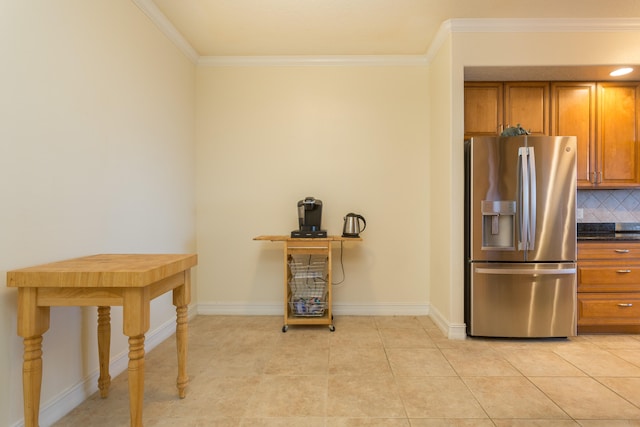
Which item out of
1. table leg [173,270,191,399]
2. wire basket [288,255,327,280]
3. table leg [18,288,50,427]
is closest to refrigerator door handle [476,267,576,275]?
wire basket [288,255,327,280]

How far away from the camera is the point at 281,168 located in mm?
3311

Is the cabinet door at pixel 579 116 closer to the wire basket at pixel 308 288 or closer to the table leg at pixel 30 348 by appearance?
the wire basket at pixel 308 288

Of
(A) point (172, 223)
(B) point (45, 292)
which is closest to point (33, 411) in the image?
(B) point (45, 292)

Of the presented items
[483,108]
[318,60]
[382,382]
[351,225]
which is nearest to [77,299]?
[382,382]

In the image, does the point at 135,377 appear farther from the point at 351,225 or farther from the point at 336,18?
the point at 336,18

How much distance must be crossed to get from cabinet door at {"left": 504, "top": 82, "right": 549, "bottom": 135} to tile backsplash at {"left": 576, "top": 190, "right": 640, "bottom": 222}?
89 cm

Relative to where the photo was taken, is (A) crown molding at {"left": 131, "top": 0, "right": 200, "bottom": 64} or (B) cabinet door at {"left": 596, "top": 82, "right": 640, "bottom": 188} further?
(B) cabinet door at {"left": 596, "top": 82, "right": 640, "bottom": 188}

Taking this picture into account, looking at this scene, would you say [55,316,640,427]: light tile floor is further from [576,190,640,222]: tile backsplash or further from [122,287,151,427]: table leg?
[576,190,640,222]: tile backsplash

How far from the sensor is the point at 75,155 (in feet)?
5.71

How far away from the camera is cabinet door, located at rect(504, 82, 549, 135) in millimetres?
3064

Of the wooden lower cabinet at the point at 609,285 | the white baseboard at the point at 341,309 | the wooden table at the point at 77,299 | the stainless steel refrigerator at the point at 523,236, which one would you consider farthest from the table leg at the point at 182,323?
the wooden lower cabinet at the point at 609,285

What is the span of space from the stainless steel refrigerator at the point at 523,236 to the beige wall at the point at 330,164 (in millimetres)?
715

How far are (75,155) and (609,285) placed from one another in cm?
395

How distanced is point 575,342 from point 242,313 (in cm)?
294
